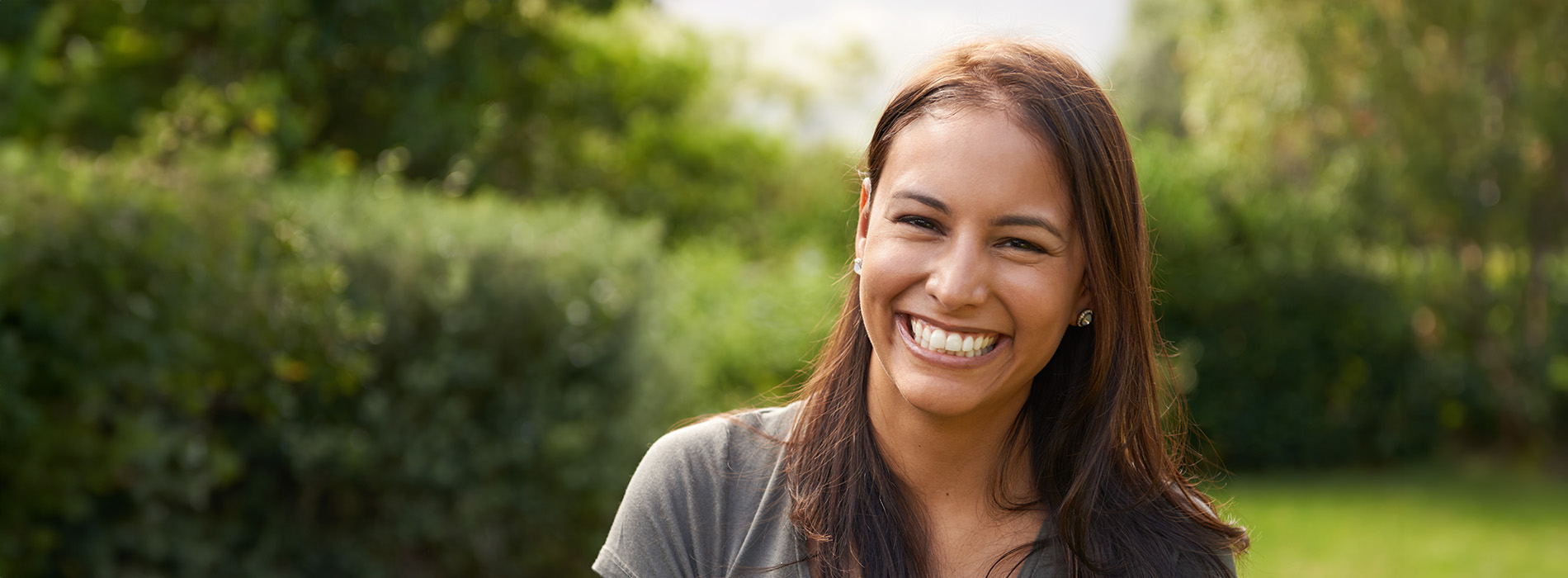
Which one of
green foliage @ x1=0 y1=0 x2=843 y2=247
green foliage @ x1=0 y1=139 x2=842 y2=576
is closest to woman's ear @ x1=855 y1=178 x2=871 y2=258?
green foliage @ x1=0 y1=139 x2=842 y2=576

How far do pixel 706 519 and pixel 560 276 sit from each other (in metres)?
3.18

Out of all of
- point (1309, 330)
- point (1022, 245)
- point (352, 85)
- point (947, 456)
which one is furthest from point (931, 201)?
point (1309, 330)

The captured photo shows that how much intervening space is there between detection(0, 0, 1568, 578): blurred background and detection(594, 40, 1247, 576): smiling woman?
0.39 metres

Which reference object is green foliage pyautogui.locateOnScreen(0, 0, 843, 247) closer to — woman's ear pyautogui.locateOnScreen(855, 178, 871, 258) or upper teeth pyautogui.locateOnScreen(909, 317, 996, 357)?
woman's ear pyautogui.locateOnScreen(855, 178, 871, 258)

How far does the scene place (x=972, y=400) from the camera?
6.81 ft

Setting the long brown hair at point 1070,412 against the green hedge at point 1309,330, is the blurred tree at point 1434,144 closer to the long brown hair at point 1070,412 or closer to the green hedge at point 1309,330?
the green hedge at point 1309,330

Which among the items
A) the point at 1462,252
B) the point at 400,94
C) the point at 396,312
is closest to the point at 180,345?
the point at 396,312

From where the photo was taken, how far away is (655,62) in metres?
11.8

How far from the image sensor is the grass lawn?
24.9 ft

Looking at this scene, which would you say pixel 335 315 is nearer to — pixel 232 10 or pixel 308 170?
pixel 308 170

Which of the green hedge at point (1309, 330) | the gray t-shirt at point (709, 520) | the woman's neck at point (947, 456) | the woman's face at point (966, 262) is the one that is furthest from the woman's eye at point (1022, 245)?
the green hedge at point (1309, 330)

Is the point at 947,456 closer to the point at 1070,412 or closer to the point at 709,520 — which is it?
the point at 1070,412

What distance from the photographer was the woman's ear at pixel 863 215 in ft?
7.11

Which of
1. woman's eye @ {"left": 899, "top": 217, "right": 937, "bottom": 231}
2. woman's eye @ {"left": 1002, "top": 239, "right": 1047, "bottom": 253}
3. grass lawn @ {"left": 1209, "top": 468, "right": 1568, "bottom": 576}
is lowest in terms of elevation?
grass lawn @ {"left": 1209, "top": 468, "right": 1568, "bottom": 576}
